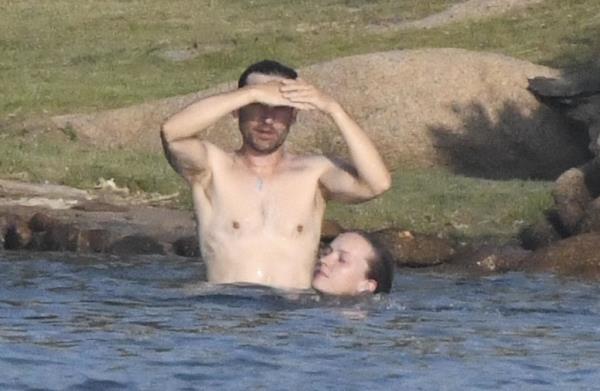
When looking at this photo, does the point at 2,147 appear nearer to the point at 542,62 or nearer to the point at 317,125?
the point at 317,125

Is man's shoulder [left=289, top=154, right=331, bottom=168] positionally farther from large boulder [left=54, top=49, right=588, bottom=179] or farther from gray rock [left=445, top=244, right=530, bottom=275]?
large boulder [left=54, top=49, right=588, bottom=179]

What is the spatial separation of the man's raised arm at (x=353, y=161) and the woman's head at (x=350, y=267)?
27 cm

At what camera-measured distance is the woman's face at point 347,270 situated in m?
10.7

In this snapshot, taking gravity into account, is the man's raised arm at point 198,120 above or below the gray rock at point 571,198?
above

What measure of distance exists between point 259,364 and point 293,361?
20cm

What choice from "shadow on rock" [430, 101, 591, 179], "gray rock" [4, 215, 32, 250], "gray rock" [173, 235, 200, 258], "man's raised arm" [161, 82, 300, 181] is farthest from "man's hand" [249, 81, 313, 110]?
"shadow on rock" [430, 101, 591, 179]

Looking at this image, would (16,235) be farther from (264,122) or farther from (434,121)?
(434,121)

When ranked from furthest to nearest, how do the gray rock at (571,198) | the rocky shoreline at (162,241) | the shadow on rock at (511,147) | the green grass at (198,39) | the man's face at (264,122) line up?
the green grass at (198,39) → the shadow on rock at (511,147) → the gray rock at (571,198) → the rocky shoreline at (162,241) → the man's face at (264,122)

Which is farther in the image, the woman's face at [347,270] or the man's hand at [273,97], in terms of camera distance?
the woman's face at [347,270]

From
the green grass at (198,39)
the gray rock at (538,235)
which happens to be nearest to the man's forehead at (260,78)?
the gray rock at (538,235)

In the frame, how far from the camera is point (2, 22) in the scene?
32969 millimetres

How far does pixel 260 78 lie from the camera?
34.2 feet

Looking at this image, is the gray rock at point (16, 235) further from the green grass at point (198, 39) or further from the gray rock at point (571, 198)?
the green grass at point (198, 39)

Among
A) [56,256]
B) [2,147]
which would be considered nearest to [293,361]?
[56,256]
